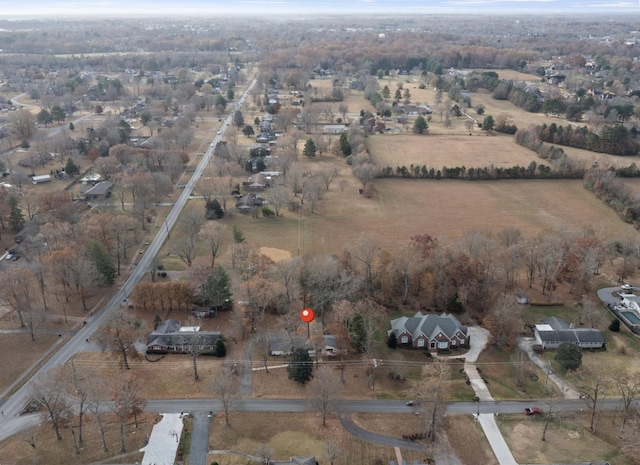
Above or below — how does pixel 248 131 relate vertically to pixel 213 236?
above

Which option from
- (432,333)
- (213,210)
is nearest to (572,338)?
(432,333)

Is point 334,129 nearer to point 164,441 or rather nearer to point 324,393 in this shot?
point 324,393

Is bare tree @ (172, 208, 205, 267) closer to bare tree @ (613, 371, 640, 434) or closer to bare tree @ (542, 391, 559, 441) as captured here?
bare tree @ (542, 391, 559, 441)

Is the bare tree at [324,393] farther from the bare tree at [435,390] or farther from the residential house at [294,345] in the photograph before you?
the bare tree at [435,390]

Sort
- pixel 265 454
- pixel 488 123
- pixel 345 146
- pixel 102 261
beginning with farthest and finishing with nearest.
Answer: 1. pixel 488 123
2. pixel 345 146
3. pixel 102 261
4. pixel 265 454

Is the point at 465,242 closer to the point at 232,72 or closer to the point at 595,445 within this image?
the point at 595,445
